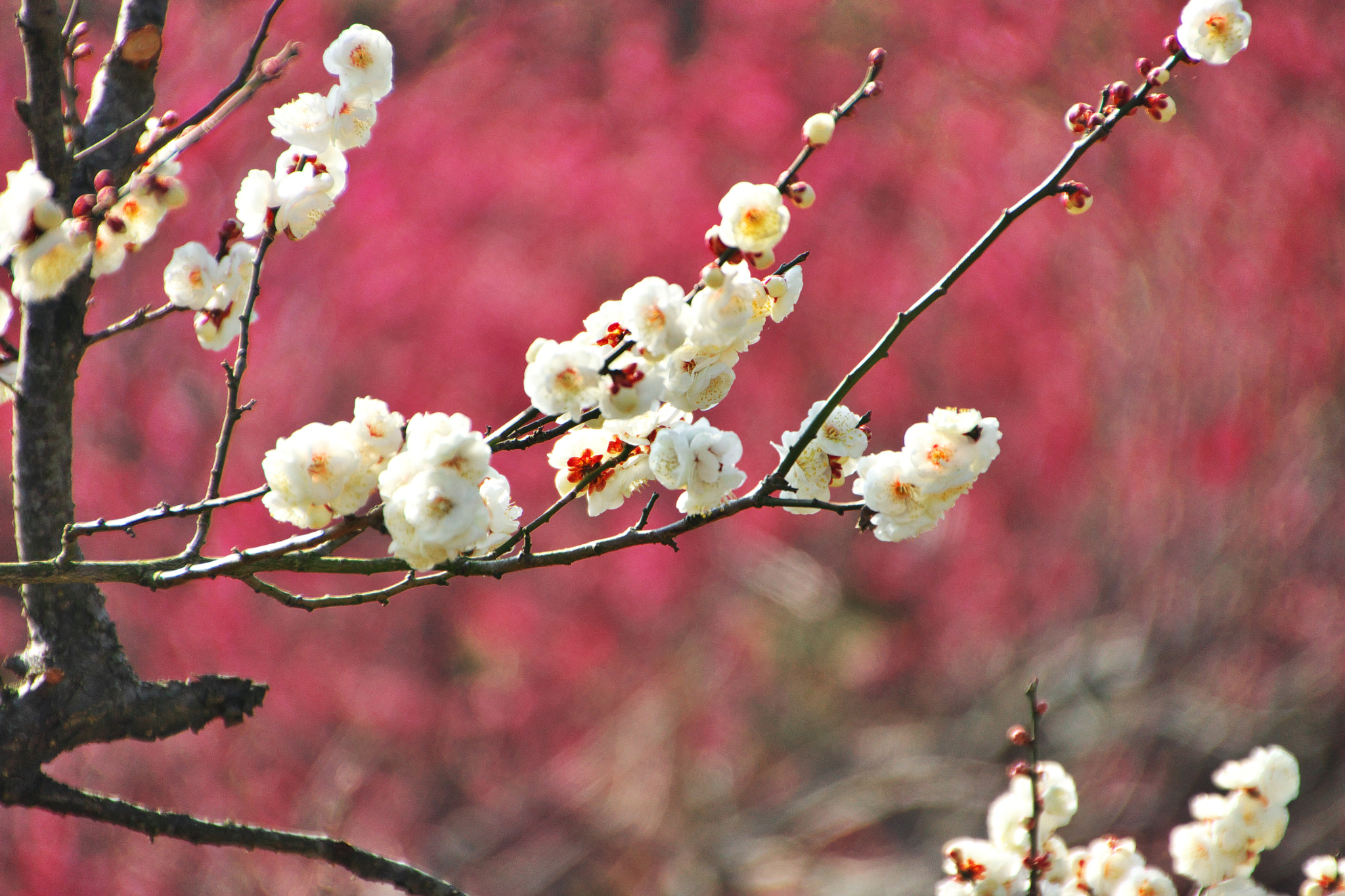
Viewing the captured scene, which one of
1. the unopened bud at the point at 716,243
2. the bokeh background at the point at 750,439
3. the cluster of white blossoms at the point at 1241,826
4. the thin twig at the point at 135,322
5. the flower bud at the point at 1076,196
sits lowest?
the cluster of white blossoms at the point at 1241,826

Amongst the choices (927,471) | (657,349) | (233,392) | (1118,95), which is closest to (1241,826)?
(927,471)

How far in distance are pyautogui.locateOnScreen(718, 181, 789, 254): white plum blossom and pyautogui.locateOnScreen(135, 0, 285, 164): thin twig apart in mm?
406

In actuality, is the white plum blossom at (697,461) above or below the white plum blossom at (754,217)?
below

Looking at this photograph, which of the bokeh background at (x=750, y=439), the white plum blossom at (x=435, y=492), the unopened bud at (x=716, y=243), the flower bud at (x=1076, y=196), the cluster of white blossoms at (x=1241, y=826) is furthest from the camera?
the bokeh background at (x=750, y=439)

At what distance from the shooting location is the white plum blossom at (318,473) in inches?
27.1

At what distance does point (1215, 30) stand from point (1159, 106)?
0.10 meters

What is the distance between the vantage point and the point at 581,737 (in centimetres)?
344

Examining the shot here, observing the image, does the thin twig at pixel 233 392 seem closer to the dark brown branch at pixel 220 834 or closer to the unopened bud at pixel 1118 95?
the dark brown branch at pixel 220 834

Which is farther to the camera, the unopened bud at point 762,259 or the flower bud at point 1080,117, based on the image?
the flower bud at point 1080,117

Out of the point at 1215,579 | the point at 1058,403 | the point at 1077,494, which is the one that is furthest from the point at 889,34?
the point at 1215,579

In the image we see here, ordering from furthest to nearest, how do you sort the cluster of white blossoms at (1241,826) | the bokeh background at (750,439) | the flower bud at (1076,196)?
the bokeh background at (750,439) < the cluster of white blossoms at (1241,826) < the flower bud at (1076,196)

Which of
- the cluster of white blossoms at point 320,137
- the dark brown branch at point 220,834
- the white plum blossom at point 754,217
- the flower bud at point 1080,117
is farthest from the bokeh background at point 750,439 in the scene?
the flower bud at point 1080,117

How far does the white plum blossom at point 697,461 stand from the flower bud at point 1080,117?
0.45 m

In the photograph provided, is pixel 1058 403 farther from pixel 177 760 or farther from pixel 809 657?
pixel 177 760
